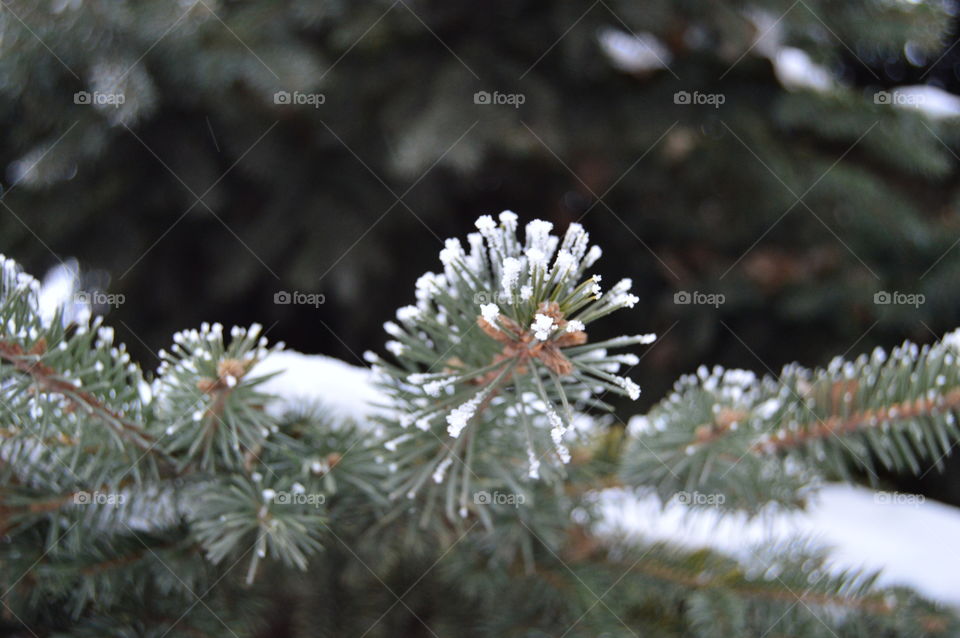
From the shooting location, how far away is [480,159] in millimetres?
827

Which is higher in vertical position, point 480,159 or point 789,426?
point 480,159

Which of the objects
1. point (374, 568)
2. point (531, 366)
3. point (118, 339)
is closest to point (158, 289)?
point (118, 339)

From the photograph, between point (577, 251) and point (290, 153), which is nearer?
point (577, 251)

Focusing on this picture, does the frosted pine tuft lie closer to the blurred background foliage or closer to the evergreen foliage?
the evergreen foliage

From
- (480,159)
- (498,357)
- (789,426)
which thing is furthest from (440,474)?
(480,159)

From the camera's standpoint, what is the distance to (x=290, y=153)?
0.88 meters

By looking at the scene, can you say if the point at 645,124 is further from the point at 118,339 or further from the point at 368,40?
the point at 118,339

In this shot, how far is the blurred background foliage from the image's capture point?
0.76 m

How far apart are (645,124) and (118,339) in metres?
0.75

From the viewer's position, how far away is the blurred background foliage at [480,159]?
76cm

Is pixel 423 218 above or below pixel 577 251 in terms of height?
above

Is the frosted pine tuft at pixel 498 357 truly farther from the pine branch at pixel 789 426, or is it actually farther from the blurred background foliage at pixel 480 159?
the blurred background foliage at pixel 480 159

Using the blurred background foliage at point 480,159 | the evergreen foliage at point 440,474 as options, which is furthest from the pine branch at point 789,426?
the blurred background foliage at point 480,159

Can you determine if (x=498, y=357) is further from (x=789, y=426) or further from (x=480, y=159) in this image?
(x=480, y=159)
